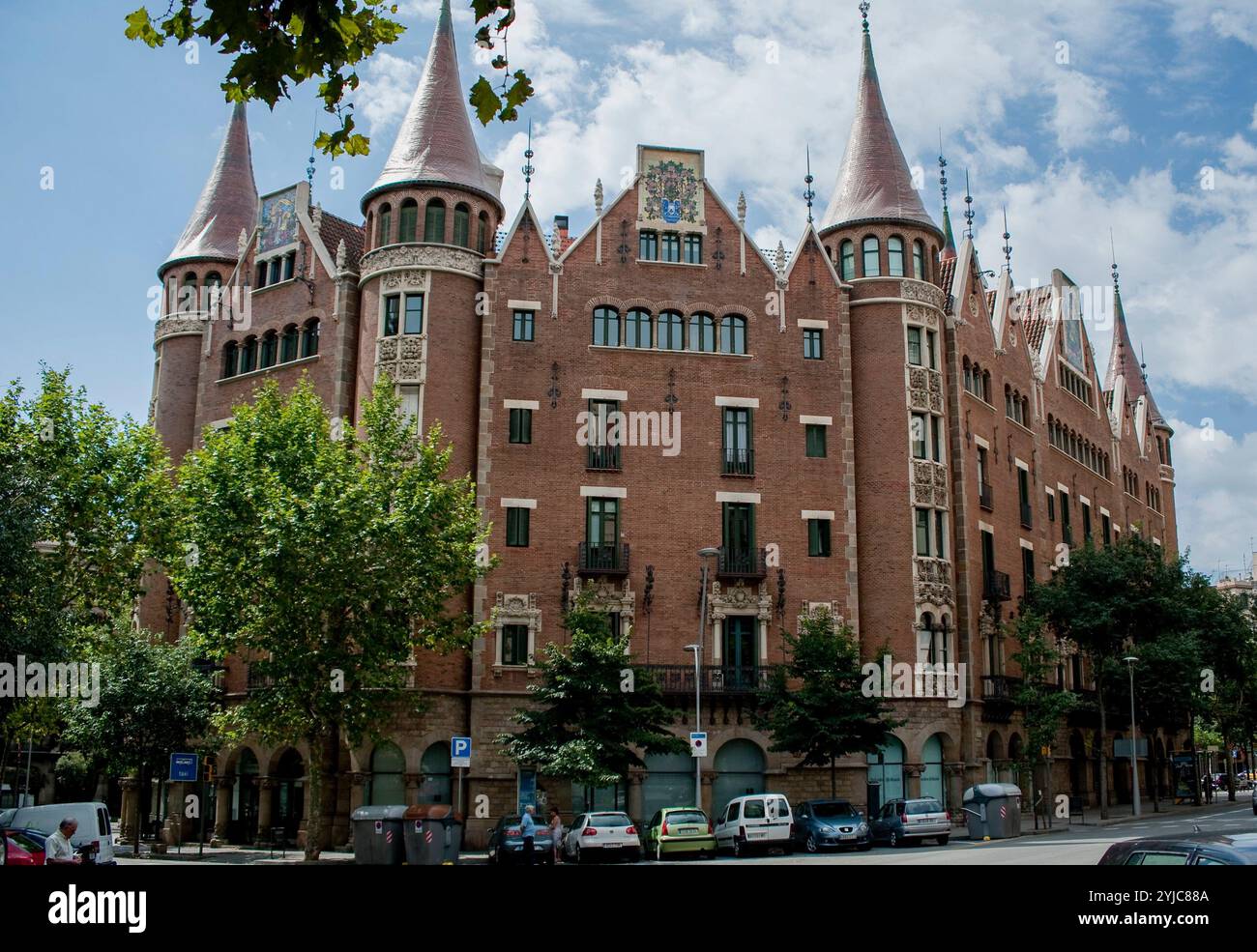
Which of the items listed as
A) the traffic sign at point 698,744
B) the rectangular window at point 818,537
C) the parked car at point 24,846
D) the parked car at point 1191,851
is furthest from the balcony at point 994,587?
the parked car at point 1191,851

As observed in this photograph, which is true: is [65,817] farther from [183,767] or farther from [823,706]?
[823,706]

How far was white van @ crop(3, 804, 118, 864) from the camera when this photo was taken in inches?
1145

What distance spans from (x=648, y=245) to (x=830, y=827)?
2315 centimetres

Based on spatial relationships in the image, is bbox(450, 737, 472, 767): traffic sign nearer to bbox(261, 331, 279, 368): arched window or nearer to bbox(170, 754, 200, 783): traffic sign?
bbox(170, 754, 200, 783): traffic sign

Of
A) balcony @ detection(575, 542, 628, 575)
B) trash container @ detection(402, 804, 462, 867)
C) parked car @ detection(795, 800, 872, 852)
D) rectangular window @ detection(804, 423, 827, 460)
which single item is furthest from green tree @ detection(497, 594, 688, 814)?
rectangular window @ detection(804, 423, 827, 460)

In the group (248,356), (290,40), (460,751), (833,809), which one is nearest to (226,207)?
(248,356)

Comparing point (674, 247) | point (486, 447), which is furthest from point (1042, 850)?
point (674, 247)

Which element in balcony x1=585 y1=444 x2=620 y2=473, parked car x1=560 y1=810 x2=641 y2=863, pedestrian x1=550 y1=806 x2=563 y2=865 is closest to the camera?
pedestrian x1=550 y1=806 x2=563 y2=865

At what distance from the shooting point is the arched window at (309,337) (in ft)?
155

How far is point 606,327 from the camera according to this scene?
4569cm

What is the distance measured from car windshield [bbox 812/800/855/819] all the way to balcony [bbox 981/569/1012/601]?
16817mm
